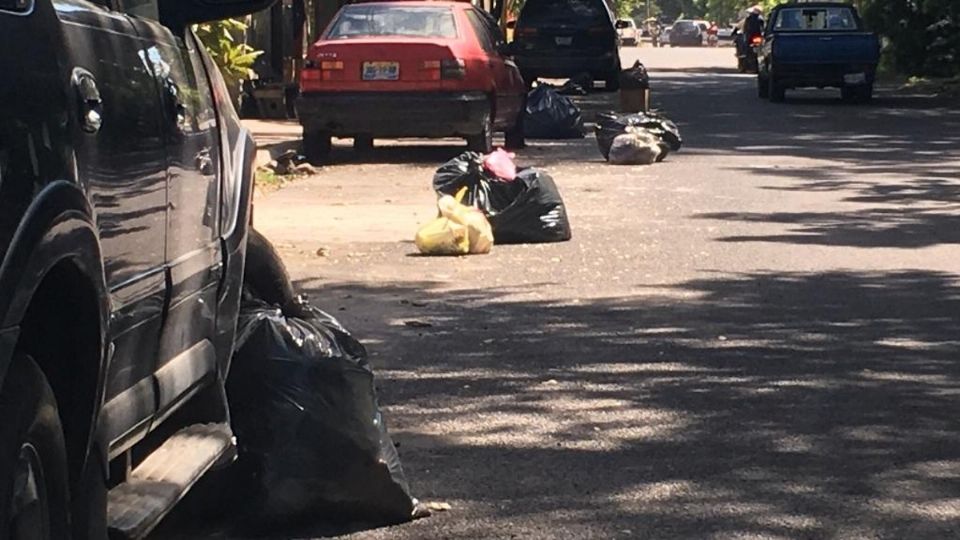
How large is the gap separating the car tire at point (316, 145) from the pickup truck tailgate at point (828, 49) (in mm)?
13210

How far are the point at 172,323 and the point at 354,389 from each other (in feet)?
3.18

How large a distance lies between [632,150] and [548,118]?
13.1 feet

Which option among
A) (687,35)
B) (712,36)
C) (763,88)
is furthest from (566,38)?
(712,36)

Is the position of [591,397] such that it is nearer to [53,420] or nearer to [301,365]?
[301,365]

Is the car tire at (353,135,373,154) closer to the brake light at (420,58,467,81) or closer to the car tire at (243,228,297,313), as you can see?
the brake light at (420,58,467,81)

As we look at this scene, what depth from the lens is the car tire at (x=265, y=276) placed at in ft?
21.5

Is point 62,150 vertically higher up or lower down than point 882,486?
higher up

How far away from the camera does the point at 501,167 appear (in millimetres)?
13492

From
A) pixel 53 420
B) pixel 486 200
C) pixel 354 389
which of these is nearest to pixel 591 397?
pixel 354 389

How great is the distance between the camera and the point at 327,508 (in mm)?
5793

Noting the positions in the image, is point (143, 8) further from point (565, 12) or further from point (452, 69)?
point (565, 12)

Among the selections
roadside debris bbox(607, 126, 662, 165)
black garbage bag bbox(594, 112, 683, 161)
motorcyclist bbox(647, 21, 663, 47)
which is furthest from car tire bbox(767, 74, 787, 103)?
motorcyclist bbox(647, 21, 663, 47)

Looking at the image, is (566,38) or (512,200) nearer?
(512,200)

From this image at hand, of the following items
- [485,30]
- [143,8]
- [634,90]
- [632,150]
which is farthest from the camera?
[634,90]
